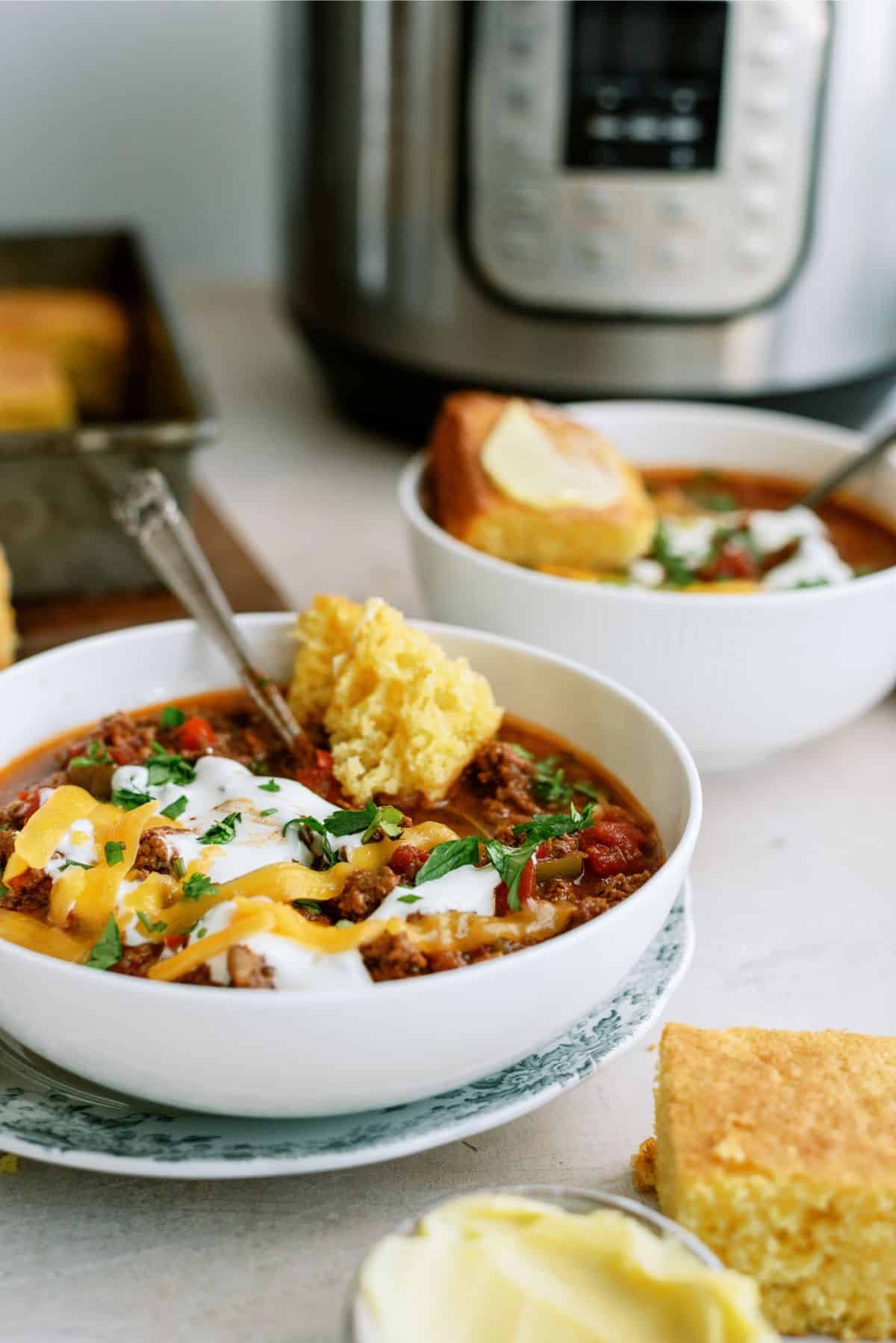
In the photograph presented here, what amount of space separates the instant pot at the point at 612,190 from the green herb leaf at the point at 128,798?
46.4 inches

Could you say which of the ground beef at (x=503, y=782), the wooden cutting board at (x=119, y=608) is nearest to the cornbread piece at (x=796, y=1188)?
the ground beef at (x=503, y=782)

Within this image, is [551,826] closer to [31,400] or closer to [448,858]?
[448,858]

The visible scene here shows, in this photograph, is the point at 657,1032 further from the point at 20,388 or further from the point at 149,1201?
the point at 20,388

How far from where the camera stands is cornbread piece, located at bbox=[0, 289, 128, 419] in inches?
99.3

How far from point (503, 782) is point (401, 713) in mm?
111

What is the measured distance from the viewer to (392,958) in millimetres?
1028

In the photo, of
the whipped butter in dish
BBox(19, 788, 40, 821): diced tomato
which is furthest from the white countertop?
BBox(19, 788, 40, 821): diced tomato

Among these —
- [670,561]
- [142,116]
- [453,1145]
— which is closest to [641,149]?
[670,561]

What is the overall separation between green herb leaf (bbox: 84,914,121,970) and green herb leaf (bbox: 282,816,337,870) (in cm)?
18

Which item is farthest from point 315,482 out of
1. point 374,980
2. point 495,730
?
point 374,980

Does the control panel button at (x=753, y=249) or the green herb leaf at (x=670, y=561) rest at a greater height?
the control panel button at (x=753, y=249)

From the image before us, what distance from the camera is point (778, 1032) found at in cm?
111

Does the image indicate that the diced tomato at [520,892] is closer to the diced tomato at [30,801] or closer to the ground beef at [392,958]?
the ground beef at [392,958]

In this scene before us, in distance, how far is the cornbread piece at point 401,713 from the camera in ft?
4.34
